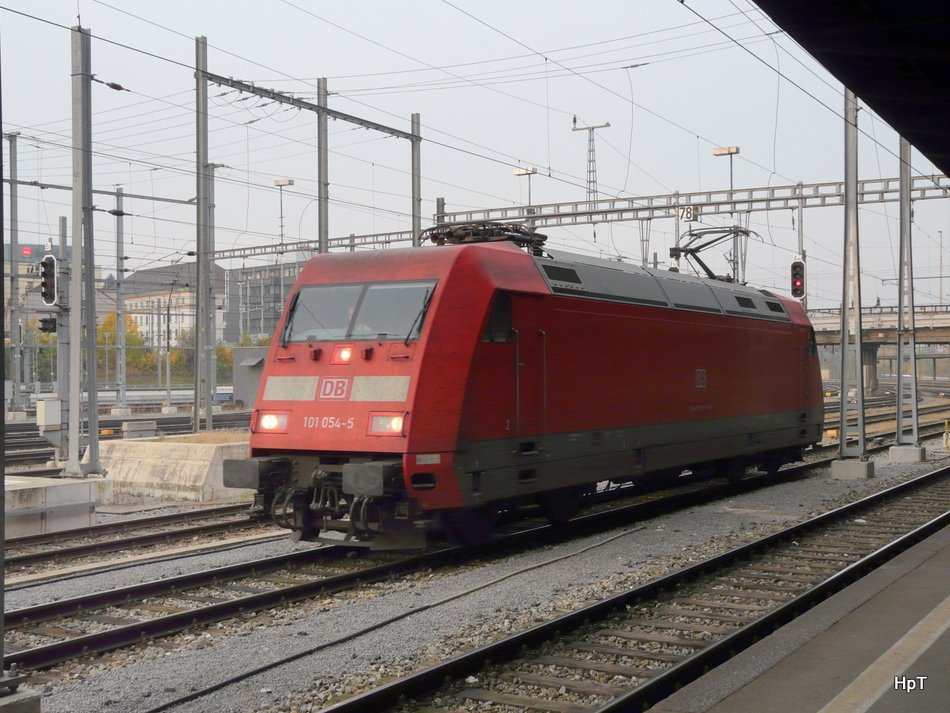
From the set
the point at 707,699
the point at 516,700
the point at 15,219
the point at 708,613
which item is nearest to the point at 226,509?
the point at 708,613

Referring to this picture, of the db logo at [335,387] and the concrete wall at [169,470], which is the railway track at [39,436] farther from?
the db logo at [335,387]

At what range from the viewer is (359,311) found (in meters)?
11.1

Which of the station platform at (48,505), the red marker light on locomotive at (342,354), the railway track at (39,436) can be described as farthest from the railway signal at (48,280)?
the red marker light on locomotive at (342,354)

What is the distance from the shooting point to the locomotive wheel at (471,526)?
1080 centimetres

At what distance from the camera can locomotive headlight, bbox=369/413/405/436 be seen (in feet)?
32.9

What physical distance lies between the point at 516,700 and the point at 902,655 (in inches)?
93.7

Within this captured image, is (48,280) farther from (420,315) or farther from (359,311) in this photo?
(420,315)

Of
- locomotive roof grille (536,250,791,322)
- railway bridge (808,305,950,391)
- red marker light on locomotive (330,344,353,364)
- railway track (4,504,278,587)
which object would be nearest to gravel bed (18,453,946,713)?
railway track (4,504,278,587)

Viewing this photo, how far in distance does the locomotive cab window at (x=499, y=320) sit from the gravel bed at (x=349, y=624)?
240cm

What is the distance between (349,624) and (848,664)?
3.78m

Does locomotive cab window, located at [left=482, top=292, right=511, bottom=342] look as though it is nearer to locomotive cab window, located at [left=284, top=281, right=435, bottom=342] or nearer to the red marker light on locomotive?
locomotive cab window, located at [left=284, top=281, right=435, bottom=342]

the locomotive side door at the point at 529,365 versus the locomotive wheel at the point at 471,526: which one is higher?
the locomotive side door at the point at 529,365

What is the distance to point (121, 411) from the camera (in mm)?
42094

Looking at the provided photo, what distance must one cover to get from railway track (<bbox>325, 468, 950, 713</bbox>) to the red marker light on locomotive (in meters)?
3.97
